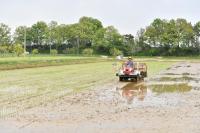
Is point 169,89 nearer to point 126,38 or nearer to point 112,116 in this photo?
point 112,116

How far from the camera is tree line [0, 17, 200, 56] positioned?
434 ft

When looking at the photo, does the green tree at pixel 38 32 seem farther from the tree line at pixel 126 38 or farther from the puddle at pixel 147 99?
the puddle at pixel 147 99

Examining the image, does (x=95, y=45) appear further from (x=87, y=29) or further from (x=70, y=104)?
(x=70, y=104)

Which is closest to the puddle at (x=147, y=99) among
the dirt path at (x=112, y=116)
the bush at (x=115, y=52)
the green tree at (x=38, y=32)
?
the dirt path at (x=112, y=116)

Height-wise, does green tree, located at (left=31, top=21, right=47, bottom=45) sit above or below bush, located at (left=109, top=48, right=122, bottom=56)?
above

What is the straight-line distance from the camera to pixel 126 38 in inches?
5650

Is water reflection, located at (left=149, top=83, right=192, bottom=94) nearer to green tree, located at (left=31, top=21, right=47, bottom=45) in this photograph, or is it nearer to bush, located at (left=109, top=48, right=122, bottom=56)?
bush, located at (left=109, top=48, right=122, bottom=56)

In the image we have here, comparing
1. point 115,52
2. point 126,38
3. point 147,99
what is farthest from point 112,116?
point 126,38

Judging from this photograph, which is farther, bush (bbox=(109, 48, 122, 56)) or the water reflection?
bush (bbox=(109, 48, 122, 56))

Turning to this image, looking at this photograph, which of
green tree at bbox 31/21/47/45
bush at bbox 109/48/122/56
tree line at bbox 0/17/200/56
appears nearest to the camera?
bush at bbox 109/48/122/56

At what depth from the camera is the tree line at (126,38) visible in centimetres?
13225

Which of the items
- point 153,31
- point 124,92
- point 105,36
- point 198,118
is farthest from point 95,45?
point 198,118

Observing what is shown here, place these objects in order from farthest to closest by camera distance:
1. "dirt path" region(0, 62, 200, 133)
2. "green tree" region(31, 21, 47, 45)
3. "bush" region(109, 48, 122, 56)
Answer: "green tree" region(31, 21, 47, 45) < "bush" region(109, 48, 122, 56) < "dirt path" region(0, 62, 200, 133)

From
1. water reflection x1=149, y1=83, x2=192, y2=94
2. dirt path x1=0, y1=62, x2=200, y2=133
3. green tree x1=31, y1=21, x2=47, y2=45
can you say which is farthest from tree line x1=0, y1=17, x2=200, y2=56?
dirt path x1=0, y1=62, x2=200, y2=133
